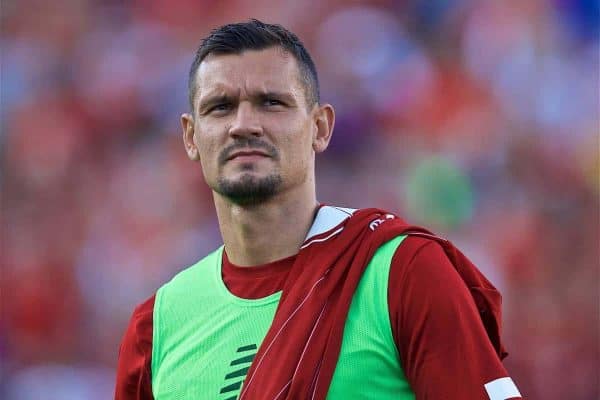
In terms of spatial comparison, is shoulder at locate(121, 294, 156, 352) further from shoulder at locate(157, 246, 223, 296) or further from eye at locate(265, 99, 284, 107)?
eye at locate(265, 99, 284, 107)

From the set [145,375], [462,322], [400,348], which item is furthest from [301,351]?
[145,375]

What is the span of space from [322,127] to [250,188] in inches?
12.3

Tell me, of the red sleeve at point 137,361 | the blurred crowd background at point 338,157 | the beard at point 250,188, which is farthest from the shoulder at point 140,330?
the blurred crowd background at point 338,157

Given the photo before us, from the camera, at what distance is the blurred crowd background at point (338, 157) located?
178 inches

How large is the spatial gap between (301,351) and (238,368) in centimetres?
20

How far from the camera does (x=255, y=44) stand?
2.13m

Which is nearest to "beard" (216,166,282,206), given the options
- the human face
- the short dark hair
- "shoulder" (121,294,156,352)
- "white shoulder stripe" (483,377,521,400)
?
the human face

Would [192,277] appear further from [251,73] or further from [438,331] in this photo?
[438,331]

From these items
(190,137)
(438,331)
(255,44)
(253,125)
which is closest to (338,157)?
(190,137)

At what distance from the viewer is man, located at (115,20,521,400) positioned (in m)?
1.73

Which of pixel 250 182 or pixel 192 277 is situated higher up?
pixel 250 182

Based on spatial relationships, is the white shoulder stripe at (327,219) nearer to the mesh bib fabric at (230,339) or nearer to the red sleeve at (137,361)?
the mesh bib fabric at (230,339)

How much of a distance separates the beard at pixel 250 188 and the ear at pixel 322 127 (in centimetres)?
21

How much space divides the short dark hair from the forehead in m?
0.02
